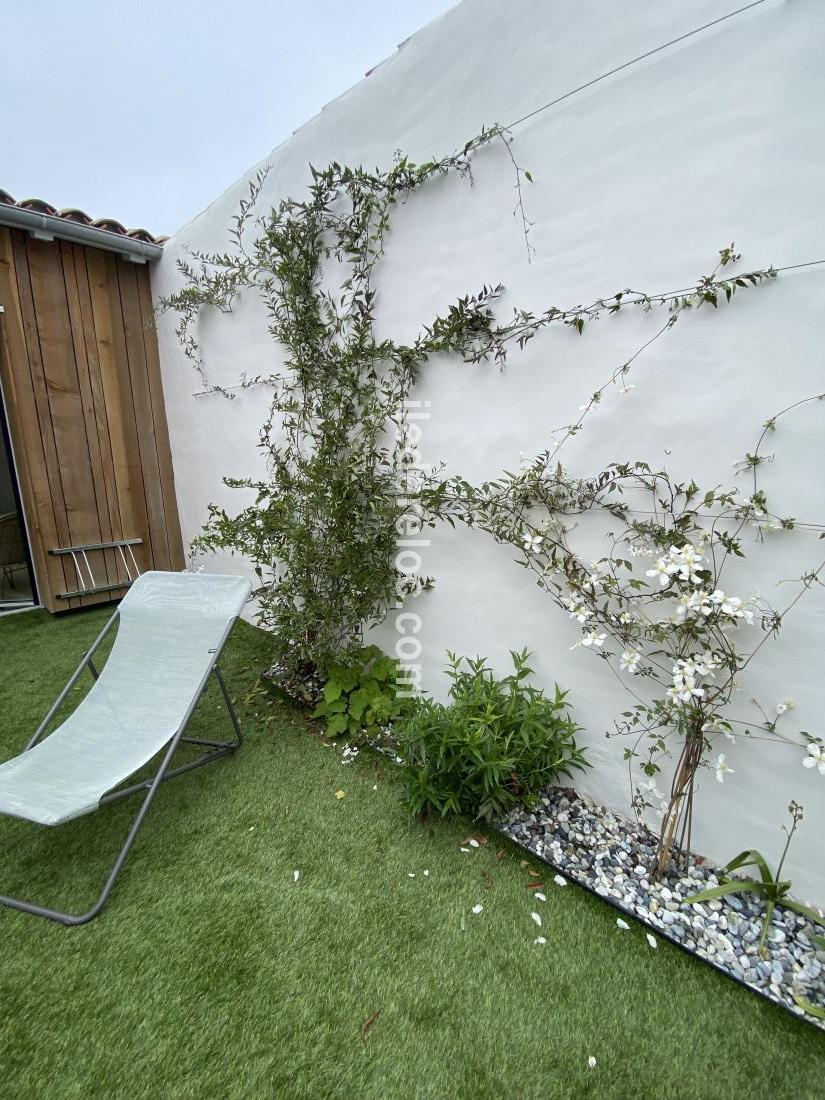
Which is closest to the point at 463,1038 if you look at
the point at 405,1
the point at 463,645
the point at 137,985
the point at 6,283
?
the point at 137,985

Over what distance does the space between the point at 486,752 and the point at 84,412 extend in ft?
15.2

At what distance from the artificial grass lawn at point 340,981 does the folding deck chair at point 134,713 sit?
0.69 ft

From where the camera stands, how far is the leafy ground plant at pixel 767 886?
5.72 ft

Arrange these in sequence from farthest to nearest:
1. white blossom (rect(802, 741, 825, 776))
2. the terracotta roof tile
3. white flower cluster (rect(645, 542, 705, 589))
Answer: the terracotta roof tile → white flower cluster (rect(645, 542, 705, 589)) → white blossom (rect(802, 741, 825, 776))

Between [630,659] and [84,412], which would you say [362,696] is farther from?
[84,412]

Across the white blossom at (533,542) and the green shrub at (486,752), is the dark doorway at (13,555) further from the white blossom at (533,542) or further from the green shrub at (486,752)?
the white blossom at (533,542)

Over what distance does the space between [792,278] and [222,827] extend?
9.77 feet

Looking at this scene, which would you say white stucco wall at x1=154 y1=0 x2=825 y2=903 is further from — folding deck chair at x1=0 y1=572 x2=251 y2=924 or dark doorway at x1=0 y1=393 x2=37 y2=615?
dark doorway at x1=0 y1=393 x2=37 y2=615

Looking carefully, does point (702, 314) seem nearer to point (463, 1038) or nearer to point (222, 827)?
point (463, 1038)

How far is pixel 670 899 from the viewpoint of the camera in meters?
1.86

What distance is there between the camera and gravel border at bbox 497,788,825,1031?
160 cm

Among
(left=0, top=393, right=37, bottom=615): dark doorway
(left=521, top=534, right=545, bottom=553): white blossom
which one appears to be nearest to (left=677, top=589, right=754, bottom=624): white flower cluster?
(left=521, top=534, right=545, bottom=553): white blossom

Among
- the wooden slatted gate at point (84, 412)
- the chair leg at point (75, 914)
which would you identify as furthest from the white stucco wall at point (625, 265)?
the wooden slatted gate at point (84, 412)

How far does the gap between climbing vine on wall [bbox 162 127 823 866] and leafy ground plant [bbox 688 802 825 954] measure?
22 cm
